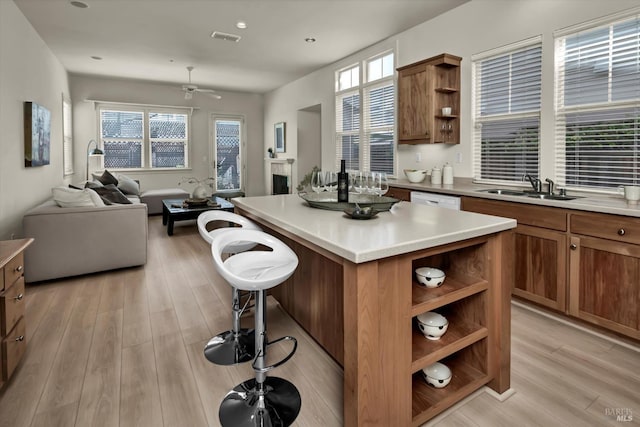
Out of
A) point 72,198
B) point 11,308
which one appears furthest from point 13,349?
point 72,198

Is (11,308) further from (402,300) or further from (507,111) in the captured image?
(507,111)

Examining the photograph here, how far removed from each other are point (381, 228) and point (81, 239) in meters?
3.35

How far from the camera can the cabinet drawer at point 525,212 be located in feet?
8.52

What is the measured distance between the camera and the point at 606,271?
2.36 metres

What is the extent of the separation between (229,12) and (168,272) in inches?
118

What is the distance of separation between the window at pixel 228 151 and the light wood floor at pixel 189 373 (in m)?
6.28

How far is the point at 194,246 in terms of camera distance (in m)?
5.01

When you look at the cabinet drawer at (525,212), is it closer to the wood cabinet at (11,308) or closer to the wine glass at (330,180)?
the wine glass at (330,180)

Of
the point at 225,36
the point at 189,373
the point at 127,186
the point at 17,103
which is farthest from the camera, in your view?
the point at 127,186

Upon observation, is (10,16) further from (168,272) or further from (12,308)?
(12,308)

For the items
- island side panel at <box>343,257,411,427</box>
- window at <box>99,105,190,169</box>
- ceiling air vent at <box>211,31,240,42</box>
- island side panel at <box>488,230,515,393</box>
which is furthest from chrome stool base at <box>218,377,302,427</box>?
window at <box>99,105,190,169</box>

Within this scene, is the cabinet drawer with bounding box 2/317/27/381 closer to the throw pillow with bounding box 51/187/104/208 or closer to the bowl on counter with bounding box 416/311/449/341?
the throw pillow with bounding box 51/187/104/208

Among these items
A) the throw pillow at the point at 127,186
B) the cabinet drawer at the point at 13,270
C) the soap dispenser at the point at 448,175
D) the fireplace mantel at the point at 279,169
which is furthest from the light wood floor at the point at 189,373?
the fireplace mantel at the point at 279,169

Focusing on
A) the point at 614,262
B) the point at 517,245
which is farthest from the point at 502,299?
the point at 517,245
